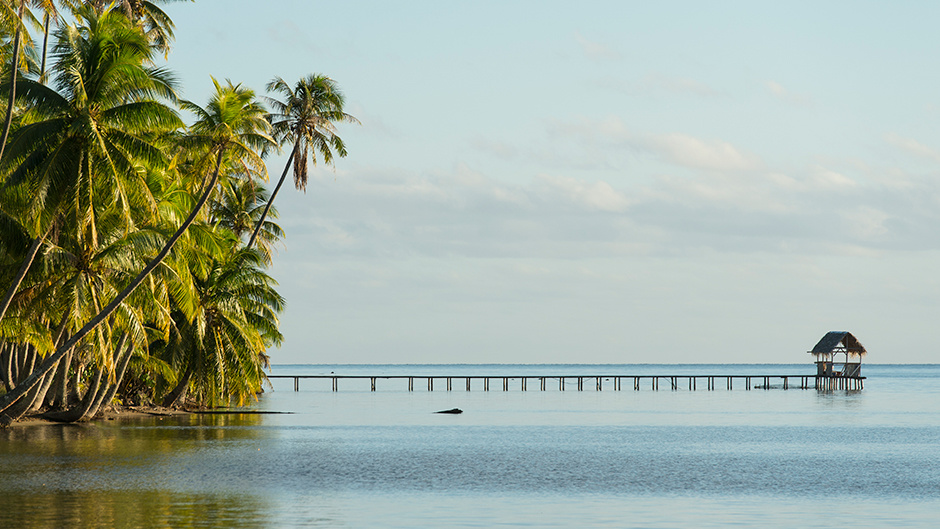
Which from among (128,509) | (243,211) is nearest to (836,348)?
(243,211)

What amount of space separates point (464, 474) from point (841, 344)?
213ft

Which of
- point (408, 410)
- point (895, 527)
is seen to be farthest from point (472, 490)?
point (408, 410)

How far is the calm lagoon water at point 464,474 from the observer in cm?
1629

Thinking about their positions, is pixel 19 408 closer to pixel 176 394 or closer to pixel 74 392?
pixel 74 392

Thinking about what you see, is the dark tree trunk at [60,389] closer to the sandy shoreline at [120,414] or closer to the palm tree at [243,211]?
the sandy shoreline at [120,414]

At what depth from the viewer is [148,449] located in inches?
1077

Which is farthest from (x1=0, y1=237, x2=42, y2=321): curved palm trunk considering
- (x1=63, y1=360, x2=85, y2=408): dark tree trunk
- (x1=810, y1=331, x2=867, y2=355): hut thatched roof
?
(x1=810, y1=331, x2=867, y2=355): hut thatched roof

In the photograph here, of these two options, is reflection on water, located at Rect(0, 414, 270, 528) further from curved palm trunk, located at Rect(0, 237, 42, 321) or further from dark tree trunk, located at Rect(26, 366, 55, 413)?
curved palm trunk, located at Rect(0, 237, 42, 321)

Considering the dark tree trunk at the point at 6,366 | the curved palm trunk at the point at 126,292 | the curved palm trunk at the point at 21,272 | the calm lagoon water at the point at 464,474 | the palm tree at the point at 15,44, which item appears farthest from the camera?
the dark tree trunk at the point at 6,366

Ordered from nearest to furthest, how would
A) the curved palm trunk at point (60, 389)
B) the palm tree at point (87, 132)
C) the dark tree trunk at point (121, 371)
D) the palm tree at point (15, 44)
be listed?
1. the palm tree at point (15, 44)
2. the palm tree at point (87, 132)
3. the curved palm trunk at point (60, 389)
4. the dark tree trunk at point (121, 371)

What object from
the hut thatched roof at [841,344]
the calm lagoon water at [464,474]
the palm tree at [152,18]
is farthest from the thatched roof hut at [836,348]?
the palm tree at [152,18]

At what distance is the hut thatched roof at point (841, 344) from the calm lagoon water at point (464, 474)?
36072 millimetres

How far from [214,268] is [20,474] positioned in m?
19.1

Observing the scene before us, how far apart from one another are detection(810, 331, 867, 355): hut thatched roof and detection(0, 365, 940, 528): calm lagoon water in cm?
3607
